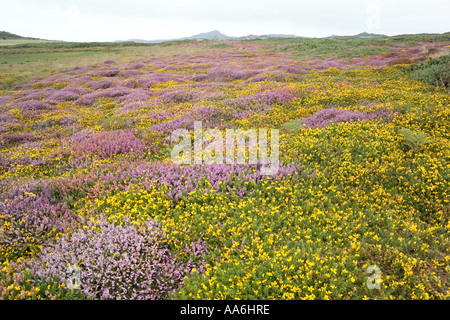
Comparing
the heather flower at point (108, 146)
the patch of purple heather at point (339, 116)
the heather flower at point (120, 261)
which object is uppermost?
the patch of purple heather at point (339, 116)

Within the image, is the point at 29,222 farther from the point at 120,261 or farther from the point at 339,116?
the point at 339,116

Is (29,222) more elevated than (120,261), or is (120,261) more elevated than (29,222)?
(29,222)

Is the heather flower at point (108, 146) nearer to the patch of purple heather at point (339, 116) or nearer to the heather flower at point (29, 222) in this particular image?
the heather flower at point (29, 222)

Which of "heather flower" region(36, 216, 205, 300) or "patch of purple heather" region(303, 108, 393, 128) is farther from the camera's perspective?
"patch of purple heather" region(303, 108, 393, 128)

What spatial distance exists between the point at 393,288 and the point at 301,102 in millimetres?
11495

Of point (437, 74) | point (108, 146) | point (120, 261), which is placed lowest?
point (120, 261)

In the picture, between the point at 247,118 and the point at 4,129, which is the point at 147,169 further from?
the point at 4,129

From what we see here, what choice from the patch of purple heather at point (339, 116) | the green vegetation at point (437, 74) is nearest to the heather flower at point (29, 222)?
the patch of purple heather at point (339, 116)

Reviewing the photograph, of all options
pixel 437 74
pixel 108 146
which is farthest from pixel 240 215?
pixel 437 74

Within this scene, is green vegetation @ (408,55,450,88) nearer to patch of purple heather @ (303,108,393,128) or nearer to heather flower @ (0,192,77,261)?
patch of purple heather @ (303,108,393,128)

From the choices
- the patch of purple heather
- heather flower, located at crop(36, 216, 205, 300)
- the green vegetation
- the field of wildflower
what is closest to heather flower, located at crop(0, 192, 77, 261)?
the field of wildflower

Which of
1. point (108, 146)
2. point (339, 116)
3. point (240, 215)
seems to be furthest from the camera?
point (339, 116)

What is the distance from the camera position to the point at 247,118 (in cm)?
1251
